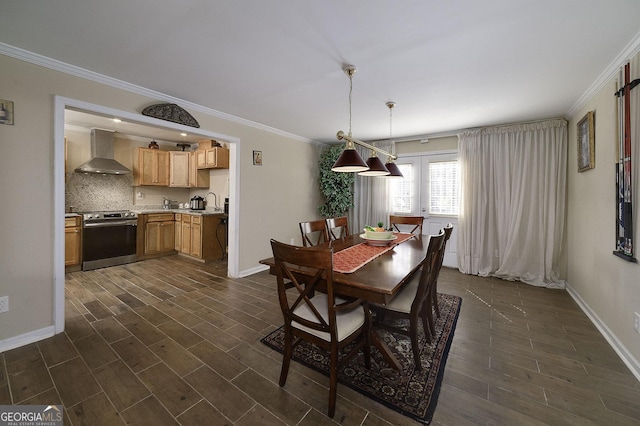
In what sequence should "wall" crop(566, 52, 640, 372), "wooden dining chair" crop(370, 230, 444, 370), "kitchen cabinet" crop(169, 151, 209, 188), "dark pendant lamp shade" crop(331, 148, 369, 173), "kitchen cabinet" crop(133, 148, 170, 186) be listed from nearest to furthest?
1. "wooden dining chair" crop(370, 230, 444, 370)
2. "wall" crop(566, 52, 640, 372)
3. "dark pendant lamp shade" crop(331, 148, 369, 173)
4. "kitchen cabinet" crop(133, 148, 170, 186)
5. "kitchen cabinet" crop(169, 151, 209, 188)

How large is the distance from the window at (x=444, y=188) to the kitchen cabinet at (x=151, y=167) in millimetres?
5475

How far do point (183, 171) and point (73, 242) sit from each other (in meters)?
2.28

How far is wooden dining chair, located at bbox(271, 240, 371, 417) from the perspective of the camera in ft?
4.71

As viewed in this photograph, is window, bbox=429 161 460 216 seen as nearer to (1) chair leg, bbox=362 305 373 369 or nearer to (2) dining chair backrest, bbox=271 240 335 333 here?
(1) chair leg, bbox=362 305 373 369

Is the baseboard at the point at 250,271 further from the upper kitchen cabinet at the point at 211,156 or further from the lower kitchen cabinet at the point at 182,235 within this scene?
the upper kitchen cabinet at the point at 211,156

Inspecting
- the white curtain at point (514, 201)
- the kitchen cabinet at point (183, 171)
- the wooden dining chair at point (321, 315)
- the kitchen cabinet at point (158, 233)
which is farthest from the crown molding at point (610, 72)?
the kitchen cabinet at point (158, 233)

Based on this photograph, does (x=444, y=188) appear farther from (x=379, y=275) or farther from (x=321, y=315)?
(x=321, y=315)

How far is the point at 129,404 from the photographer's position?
60.8 inches

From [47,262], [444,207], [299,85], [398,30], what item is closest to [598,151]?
[444,207]

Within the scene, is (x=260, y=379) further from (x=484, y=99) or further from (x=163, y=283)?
(x=484, y=99)

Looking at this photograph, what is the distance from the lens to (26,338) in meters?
2.15

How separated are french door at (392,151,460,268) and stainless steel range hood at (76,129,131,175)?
531 centimetres

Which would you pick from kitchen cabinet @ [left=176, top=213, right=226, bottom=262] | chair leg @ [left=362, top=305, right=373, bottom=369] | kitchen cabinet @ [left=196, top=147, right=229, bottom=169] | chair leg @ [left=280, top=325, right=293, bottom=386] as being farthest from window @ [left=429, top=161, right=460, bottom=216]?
kitchen cabinet @ [left=176, top=213, right=226, bottom=262]

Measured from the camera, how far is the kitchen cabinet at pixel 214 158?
5098mm
